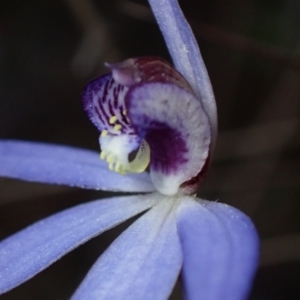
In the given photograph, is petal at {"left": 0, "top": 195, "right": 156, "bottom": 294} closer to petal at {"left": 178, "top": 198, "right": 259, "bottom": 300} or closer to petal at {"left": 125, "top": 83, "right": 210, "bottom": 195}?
petal at {"left": 125, "top": 83, "right": 210, "bottom": 195}

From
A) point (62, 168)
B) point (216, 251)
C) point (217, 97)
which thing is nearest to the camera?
point (216, 251)

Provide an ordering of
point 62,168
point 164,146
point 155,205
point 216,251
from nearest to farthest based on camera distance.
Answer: point 216,251
point 164,146
point 155,205
point 62,168

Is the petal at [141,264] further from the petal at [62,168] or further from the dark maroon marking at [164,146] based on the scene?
the petal at [62,168]

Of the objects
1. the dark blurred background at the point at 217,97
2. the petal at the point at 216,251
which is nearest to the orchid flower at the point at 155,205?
the petal at the point at 216,251

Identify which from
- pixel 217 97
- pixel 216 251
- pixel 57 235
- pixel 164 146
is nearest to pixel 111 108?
pixel 164 146

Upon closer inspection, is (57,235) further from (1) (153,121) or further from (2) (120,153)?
(1) (153,121)

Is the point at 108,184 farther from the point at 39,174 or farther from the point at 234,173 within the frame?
the point at 234,173

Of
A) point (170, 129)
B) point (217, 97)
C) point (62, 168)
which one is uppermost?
point (170, 129)
